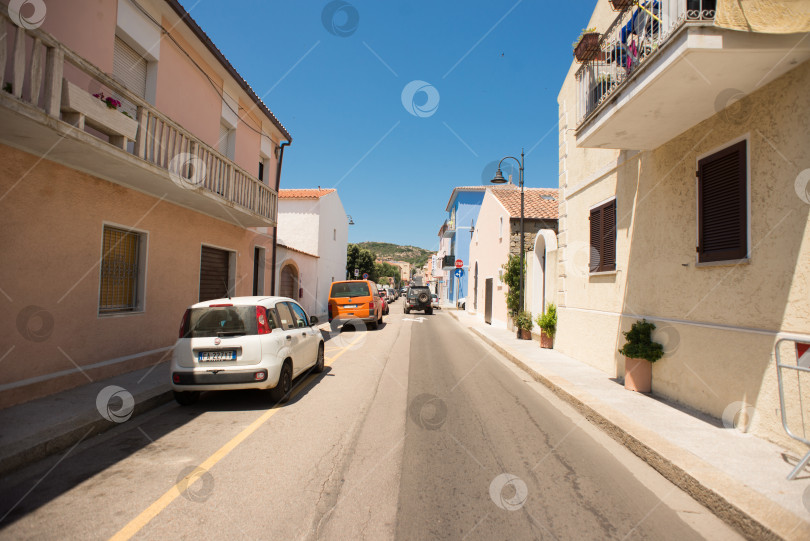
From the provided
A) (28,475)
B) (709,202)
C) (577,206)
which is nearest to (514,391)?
(709,202)

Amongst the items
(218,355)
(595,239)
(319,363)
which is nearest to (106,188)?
(218,355)

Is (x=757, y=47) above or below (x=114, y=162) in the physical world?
above

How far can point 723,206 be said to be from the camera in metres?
5.51

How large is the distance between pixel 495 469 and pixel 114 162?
6734 mm

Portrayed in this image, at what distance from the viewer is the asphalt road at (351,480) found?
10.0 ft

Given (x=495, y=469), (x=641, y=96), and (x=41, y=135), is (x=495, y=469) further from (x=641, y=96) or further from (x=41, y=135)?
(x=41, y=135)

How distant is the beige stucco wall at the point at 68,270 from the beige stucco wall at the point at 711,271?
9.02 m

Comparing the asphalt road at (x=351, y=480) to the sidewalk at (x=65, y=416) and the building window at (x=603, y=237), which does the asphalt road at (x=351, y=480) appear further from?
the building window at (x=603, y=237)

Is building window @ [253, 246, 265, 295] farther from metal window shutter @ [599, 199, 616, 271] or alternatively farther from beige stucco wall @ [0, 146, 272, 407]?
metal window shutter @ [599, 199, 616, 271]

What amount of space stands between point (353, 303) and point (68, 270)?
11.8m

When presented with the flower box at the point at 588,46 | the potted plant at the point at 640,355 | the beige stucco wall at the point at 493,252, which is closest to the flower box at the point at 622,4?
the flower box at the point at 588,46

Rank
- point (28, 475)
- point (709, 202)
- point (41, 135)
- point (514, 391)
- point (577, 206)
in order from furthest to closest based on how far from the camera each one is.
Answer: point (577, 206), point (514, 391), point (709, 202), point (41, 135), point (28, 475)

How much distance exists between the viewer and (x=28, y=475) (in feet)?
12.7

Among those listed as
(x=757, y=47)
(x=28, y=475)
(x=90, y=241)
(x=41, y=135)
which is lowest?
(x=28, y=475)
